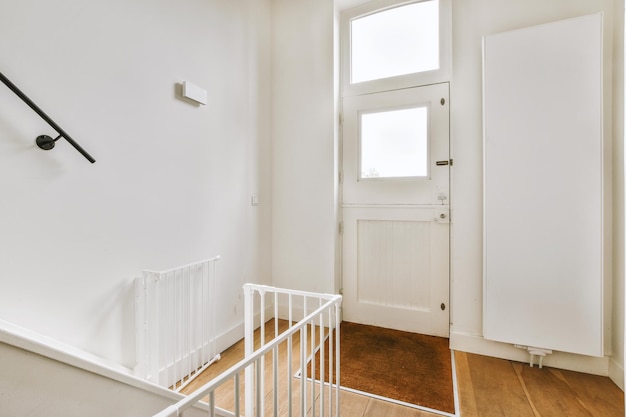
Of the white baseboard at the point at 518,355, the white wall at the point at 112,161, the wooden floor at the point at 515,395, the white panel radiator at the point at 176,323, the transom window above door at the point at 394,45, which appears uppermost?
the transom window above door at the point at 394,45

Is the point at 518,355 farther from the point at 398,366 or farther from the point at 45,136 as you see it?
the point at 45,136

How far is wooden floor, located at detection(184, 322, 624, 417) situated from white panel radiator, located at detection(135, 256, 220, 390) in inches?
5.5

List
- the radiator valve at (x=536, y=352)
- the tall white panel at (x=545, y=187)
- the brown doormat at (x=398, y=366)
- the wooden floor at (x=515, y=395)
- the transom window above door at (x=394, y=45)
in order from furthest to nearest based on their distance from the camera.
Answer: the transom window above door at (x=394, y=45)
the radiator valve at (x=536, y=352)
the tall white panel at (x=545, y=187)
the brown doormat at (x=398, y=366)
the wooden floor at (x=515, y=395)

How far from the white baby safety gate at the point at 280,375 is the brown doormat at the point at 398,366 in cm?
22

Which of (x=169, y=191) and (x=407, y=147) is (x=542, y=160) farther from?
(x=169, y=191)

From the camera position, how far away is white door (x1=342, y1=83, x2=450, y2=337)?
2.36m

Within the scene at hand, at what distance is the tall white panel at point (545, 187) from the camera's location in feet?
5.81

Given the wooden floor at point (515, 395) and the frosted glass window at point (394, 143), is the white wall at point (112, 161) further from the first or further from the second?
the frosted glass window at point (394, 143)

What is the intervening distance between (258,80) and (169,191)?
1.39 m

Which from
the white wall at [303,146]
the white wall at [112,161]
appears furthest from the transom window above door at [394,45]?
the white wall at [112,161]

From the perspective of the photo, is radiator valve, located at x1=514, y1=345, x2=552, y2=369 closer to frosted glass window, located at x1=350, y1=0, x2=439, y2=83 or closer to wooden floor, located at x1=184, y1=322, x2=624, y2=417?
wooden floor, located at x1=184, y1=322, x2=624, y2=417

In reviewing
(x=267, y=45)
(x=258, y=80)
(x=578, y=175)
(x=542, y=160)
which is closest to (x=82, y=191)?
(x=258, y=80)

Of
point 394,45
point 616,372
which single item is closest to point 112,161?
point 394,45

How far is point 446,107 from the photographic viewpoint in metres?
2.31
